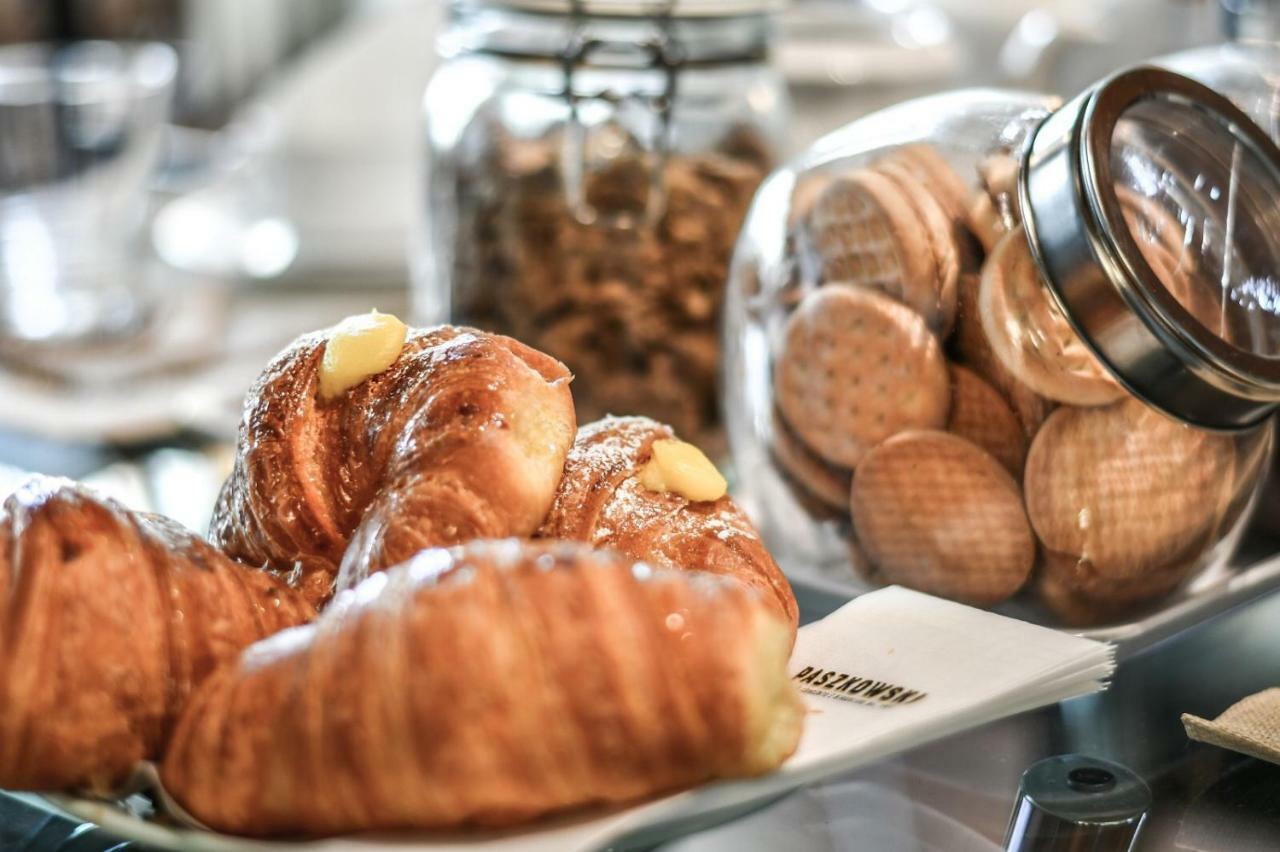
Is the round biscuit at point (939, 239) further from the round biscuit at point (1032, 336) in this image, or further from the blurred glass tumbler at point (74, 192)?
the blurred glass tumbler at point (74, 192)

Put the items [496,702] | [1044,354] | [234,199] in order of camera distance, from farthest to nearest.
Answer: [234,199], [1044,354], [496,702]

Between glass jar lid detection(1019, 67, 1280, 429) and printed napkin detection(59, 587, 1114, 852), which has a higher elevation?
glass jar lid detection(1019, 67, 1280, 429)

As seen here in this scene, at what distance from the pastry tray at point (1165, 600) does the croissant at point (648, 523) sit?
0.43 ft

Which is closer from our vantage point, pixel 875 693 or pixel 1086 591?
pixel 875 693

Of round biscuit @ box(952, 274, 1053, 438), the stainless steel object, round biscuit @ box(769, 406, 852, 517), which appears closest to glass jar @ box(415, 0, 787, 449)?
round biscuit @ box(769, 406, 852, 517)

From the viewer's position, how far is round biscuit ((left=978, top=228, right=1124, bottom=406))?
67 centimetres

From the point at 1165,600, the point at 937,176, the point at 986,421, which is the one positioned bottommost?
the point at 1165,600

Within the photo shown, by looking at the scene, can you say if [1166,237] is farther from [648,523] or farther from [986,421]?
[648,523]

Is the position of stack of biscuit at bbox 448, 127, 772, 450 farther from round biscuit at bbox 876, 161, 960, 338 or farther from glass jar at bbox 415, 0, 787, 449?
round biscuit at bbox 876, 161, 960, 338

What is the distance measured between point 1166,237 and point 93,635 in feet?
1.73

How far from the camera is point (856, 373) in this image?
2.42 feet

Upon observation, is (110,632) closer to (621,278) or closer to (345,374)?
(345,374)

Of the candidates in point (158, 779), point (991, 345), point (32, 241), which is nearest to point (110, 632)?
point (158, 779)

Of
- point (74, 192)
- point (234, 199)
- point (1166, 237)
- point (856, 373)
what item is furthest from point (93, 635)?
point (234, 199)
